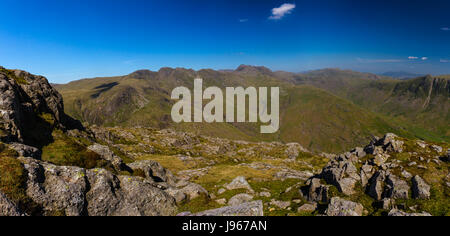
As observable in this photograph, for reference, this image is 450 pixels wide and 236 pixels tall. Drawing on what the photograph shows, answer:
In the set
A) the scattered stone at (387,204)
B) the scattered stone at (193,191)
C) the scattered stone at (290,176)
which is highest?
the scattered stone at (387,204)

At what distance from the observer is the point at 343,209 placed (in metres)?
21.2

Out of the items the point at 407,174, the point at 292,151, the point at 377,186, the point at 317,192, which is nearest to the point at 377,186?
the point at 377,186

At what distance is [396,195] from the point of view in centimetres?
2519

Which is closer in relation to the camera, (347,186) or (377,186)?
(377,186)

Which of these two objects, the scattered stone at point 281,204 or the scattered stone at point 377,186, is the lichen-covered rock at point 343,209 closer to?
the scattered stone at point 377,186

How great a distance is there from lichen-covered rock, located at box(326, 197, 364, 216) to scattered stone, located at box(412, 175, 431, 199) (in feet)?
27.8

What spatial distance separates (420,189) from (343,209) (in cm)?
1164

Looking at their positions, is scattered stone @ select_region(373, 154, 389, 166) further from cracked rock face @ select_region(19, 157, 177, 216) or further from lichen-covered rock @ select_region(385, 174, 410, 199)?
cracked rock face @ select_region(19, 157, 177, 216)

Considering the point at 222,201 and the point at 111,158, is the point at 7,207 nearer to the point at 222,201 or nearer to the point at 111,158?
the point at 111,158

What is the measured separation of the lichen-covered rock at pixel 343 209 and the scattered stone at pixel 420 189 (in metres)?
8.48

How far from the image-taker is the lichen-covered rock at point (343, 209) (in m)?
20.9

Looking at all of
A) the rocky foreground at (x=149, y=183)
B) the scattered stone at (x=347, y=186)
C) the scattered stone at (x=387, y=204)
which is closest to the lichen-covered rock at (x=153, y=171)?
the rocky foreground at (x=149, y=183)
